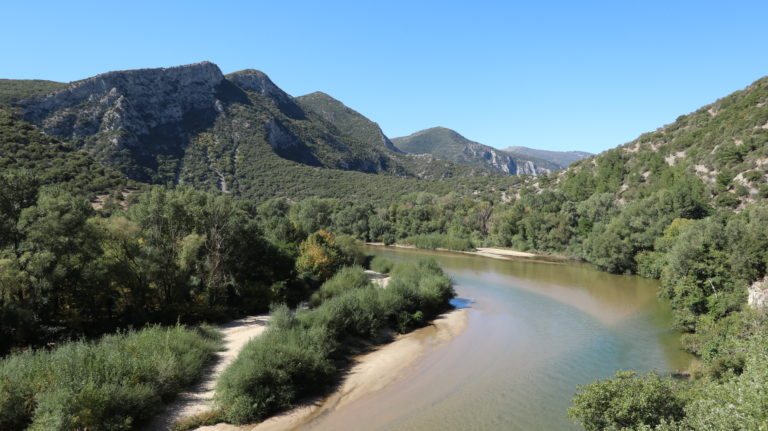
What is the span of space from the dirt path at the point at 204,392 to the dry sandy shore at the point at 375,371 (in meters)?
1.12

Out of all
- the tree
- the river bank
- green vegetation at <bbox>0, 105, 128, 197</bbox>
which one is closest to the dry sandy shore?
the tree

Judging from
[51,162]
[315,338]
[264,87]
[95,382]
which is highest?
[264,87]

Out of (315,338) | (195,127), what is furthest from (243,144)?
(315,338)

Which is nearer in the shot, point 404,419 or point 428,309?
point 404,419

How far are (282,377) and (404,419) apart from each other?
16.0 ft

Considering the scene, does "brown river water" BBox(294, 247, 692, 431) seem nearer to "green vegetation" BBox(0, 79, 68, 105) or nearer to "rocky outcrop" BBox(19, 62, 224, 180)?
"rocky outcrop" BBox(19, 62, 224, 180)

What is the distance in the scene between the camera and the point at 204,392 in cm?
1591

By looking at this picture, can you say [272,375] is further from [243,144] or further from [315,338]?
[243,144]

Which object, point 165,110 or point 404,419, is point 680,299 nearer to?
point 404,419

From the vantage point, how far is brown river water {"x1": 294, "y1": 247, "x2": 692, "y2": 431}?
15.6 metres

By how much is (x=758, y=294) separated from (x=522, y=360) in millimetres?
13263

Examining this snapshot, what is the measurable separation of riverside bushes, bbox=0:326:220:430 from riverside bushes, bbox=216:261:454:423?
2.19 meters

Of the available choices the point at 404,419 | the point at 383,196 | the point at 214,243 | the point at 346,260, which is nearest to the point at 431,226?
the point at 383,196

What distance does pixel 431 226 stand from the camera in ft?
278
